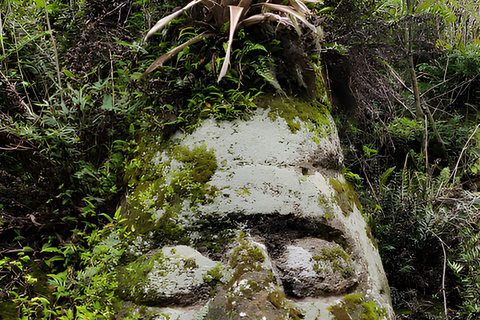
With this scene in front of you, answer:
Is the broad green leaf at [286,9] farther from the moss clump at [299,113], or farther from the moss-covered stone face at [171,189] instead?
the moss-covered stone face at [171,189]

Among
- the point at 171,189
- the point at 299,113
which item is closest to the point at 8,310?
the point at 171,189

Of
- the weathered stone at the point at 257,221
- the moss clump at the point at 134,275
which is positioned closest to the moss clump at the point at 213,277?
the weathered stone at the point at 257,221

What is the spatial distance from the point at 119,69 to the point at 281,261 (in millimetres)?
2152

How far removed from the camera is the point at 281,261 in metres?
1.95

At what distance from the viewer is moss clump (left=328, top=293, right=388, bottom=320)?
1.78 metres

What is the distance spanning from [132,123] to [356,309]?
2.15 m

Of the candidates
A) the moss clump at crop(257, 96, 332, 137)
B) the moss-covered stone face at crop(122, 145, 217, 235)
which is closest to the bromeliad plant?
the moss clump at crop(257, 96, 332, 137)

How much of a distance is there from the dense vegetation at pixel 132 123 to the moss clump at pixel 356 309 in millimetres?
1050

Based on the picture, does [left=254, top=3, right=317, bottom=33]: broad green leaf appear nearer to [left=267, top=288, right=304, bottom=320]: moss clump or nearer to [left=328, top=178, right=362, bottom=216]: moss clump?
[left=328, top=178, right=362, bottom=216]: moss clump

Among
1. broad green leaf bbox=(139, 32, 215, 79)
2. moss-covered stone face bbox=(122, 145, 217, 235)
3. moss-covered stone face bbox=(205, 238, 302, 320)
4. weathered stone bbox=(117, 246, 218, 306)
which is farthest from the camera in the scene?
broad green leaf bbox=(139, 32, 215, 79)

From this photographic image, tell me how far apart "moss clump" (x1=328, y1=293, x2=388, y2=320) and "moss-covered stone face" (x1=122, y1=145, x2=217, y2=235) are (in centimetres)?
104

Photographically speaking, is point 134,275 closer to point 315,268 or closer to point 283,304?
point 283,304

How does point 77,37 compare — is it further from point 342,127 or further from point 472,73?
point 472,73

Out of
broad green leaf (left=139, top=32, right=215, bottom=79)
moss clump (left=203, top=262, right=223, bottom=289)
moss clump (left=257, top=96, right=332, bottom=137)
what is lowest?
moss clump (left=203, top=262, right=223, bottom=289)
